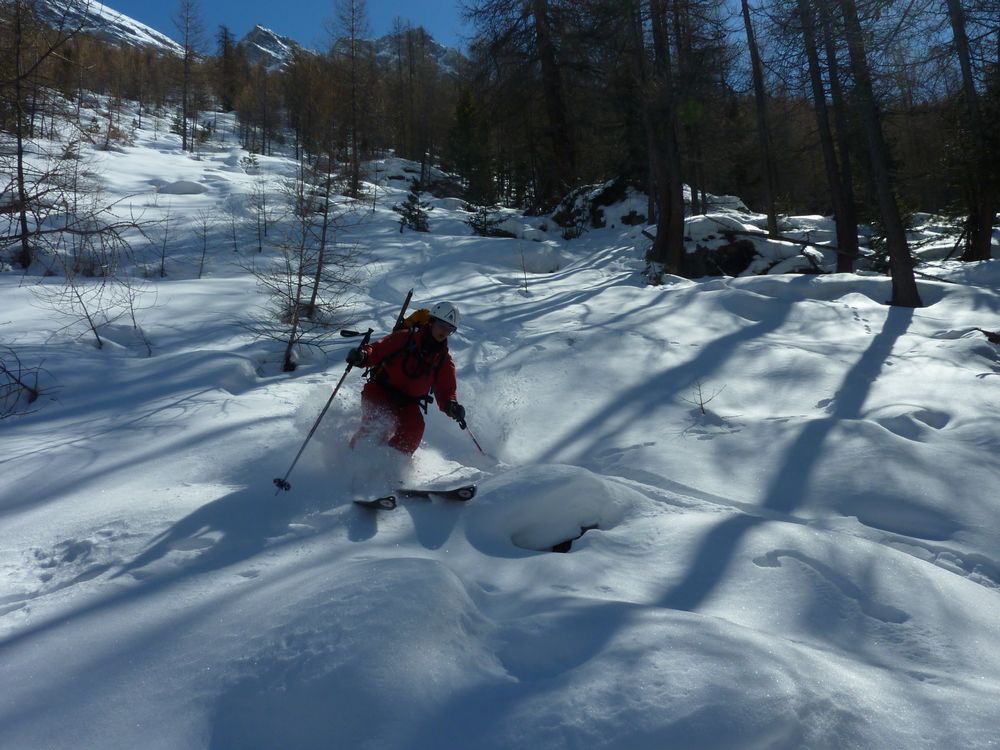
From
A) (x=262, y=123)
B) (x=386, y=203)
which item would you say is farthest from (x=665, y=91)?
(x=262, y=123)

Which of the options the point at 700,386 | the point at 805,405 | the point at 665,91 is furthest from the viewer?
the point at 665,91

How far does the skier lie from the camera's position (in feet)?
17.6

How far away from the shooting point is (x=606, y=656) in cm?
235

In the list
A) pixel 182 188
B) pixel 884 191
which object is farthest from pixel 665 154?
pixel 182 188

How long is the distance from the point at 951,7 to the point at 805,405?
744 cm

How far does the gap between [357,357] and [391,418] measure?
73cm

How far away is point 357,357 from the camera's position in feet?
16.4

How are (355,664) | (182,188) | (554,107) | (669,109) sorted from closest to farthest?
1. (355,664)
2. (669,109)
3. (182,188)
4. (554,107)

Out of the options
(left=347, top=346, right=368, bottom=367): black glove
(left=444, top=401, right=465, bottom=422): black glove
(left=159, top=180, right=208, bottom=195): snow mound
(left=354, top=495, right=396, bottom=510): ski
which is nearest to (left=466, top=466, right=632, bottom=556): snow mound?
(left=354, top=495, right=396, bottom=510): ski

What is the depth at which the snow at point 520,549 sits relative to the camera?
2.12 m

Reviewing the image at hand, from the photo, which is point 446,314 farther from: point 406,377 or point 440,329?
point 406,377

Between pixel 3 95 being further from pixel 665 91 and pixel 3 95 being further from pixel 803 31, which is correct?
pixel 665 91

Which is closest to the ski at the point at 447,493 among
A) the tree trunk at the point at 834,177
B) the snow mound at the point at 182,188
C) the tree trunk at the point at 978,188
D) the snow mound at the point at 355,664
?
the snow mound at the point at 355,664

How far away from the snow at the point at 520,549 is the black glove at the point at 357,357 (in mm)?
638
